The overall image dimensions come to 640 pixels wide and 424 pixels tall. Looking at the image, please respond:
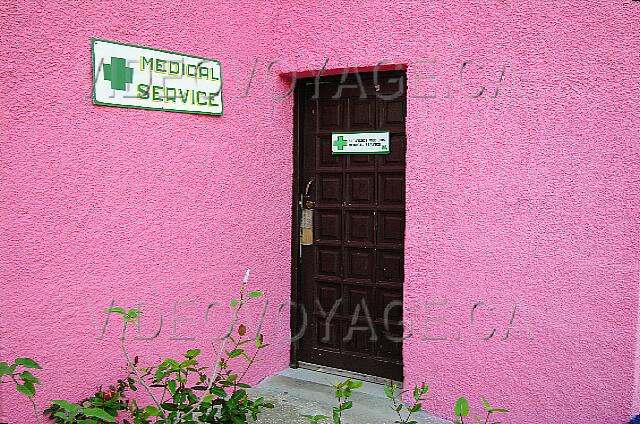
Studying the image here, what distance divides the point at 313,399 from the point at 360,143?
184 cm

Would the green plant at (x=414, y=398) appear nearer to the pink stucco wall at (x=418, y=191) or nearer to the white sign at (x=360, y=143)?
the pink stucco wall at (x=418, y=191)

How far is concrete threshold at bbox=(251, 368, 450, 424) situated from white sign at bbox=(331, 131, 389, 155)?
5.58 ft

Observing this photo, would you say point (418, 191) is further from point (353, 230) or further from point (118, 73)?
point (118, 73)

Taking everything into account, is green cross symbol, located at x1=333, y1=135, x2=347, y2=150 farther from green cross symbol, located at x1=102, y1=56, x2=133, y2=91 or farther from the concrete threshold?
the concrete threshold

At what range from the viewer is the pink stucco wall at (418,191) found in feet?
10.6

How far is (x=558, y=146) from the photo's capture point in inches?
142

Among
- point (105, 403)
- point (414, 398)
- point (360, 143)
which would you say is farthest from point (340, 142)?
point (105, 403)

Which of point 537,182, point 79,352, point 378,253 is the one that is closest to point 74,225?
point 79,352

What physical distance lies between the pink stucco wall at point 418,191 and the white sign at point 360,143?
1.16 feet

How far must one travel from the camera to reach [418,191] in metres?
4.07

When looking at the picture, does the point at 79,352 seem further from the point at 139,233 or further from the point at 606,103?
the point at 606,103

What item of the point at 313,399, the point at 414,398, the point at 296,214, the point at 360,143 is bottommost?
the point at 313,399

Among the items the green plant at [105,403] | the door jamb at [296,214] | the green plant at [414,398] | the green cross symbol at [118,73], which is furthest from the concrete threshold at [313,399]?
the green cross symbol at [118,73]

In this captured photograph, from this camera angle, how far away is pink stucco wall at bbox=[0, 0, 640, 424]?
10.6 feet
